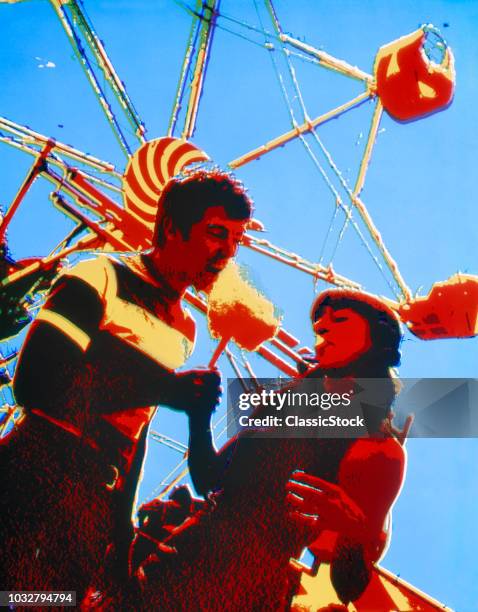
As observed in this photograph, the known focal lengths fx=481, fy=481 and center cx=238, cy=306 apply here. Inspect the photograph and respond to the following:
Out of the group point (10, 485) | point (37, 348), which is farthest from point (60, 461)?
point (37, 348)

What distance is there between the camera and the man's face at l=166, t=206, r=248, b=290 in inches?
130

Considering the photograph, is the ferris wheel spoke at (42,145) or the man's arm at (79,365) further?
the ferris wheel spoke at (42,145)

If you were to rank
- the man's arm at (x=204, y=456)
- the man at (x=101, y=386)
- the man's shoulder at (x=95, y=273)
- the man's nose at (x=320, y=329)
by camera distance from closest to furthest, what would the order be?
the man at (x=101, y=386)
the man's shoulder at (x=95, y=273)
the man's arm at (x=204, y=456)
the man's nose at (x=320, y=329)

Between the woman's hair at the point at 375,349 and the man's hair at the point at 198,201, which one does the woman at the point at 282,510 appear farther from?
the man's hair at the point at 198,201

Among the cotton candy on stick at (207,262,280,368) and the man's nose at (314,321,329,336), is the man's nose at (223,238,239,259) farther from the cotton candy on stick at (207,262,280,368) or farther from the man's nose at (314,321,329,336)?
the man's nose at (314,321,329,336)

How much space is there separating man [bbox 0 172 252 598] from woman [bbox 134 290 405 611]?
15.0 inches

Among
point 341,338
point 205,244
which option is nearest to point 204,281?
point 205,244

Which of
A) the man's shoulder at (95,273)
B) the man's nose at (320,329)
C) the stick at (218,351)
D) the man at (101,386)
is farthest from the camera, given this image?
the man's nose at (320,329)

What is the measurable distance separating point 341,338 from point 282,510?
1.26 meters

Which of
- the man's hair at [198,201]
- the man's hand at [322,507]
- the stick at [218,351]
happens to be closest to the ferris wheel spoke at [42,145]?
the man's hair at [198,201]

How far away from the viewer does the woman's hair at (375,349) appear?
11.2 feet

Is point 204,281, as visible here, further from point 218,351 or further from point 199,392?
point 199,392

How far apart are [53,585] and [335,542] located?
5.42 feet

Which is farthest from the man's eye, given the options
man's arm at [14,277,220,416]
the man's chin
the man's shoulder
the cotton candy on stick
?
man's arm at [14,277,220,416]
